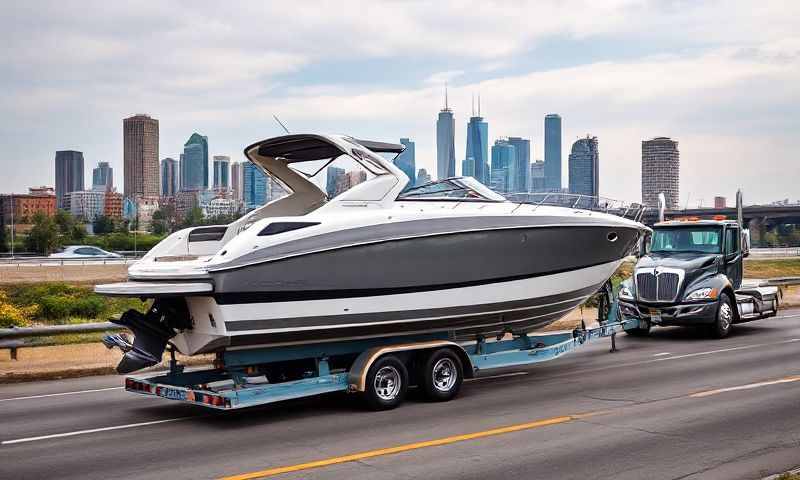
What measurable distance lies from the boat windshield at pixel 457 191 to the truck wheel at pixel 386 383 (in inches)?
Answer: 98.5

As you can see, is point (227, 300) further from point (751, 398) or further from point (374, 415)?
point (751, 398)

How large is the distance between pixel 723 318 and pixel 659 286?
1.70 metres

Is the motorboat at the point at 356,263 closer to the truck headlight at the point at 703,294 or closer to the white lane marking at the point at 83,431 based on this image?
the white lane marking at the point at 83,431

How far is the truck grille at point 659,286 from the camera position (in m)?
18.7

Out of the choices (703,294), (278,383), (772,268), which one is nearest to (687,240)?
(703,294)

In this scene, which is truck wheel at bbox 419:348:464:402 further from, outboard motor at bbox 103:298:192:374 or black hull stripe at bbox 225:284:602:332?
outboard motor at bbox 103:298:192:374

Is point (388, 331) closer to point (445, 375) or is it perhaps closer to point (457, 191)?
point (445, 375)

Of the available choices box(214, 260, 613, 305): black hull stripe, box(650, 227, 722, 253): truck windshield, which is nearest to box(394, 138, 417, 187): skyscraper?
box(214, 260, 613, 305): black hull stripe

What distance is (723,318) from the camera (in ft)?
62.8

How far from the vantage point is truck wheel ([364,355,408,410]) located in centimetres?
1120

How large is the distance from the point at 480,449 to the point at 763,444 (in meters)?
3.05

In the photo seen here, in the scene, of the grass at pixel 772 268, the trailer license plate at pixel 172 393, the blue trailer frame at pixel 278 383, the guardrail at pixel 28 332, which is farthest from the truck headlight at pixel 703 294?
the grass at pixel 772 268

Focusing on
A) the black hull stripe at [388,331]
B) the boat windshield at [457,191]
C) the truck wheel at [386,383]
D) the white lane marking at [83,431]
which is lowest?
the white lane marking at [83,431]

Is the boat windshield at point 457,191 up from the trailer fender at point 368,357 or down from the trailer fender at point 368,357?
up
